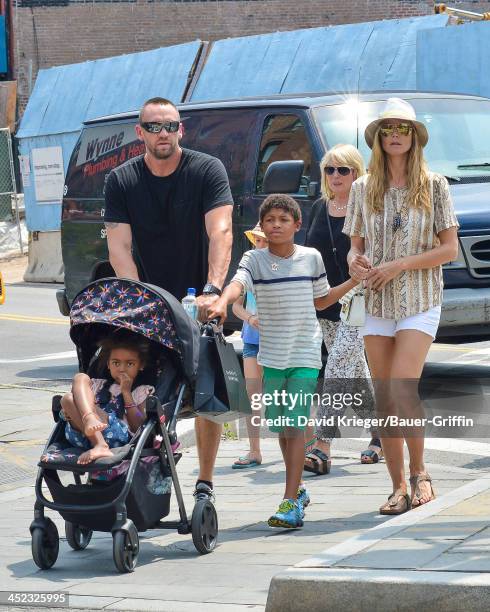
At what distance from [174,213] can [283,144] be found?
450 centimetres

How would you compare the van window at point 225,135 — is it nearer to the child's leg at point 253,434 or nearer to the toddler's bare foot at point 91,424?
the child's leg at point 253,434

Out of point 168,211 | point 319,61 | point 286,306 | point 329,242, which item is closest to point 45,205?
point 319,61

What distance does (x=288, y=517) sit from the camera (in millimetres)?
6895

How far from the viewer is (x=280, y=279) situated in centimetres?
724

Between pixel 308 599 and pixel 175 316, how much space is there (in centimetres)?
177

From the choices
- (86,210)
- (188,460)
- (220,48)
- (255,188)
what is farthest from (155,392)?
(220,48)

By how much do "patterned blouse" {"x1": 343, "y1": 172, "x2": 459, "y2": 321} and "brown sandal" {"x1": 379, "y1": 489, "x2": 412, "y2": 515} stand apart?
0.88 metres

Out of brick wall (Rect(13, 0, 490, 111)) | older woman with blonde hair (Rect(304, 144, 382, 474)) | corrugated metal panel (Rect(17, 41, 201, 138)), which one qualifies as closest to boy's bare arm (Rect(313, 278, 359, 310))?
older woman with blonde hair (Rect(304, 144, 382, 474))

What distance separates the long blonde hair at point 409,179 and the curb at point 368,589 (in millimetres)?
2115

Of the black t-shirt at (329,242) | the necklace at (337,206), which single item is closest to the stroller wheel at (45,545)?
the black t-shirt at (329,242)

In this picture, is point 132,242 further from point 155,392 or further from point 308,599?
point 308,599

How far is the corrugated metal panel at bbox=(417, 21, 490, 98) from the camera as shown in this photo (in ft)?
70.7

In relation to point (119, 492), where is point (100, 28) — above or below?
above

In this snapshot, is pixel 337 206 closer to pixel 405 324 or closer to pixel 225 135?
pixel 405 324
